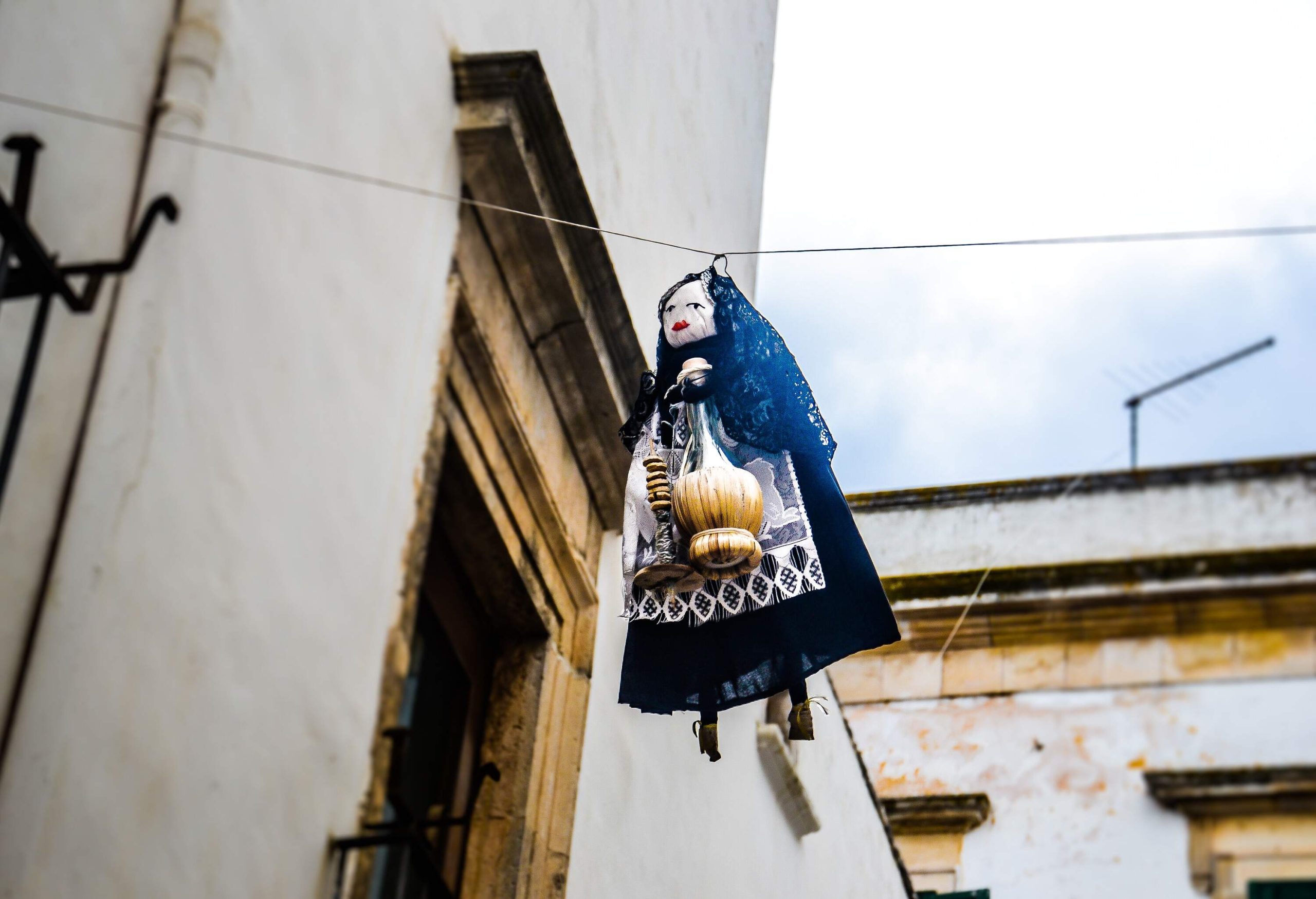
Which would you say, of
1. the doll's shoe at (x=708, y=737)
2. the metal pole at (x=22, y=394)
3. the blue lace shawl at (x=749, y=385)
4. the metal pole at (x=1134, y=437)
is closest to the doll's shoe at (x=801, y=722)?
the doll's shoe at (x=708, y=737)

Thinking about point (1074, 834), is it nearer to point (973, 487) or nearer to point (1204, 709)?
point (1204, 709)

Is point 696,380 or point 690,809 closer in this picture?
point 696,380

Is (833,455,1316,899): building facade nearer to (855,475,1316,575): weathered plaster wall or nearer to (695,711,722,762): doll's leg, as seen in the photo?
(855,475,1316,575): weathered plaster wall

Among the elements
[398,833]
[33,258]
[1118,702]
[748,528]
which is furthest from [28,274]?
[1118,702]

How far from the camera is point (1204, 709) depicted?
1119 cm

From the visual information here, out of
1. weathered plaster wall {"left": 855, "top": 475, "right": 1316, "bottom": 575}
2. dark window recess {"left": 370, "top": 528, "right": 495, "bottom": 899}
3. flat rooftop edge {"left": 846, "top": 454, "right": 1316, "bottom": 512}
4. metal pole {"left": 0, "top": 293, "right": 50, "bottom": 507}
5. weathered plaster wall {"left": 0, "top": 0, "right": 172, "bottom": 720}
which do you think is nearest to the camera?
metal pole {"left": 0, "top": 293, "right": 50, "bottom": 507}

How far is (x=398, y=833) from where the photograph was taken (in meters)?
3.32

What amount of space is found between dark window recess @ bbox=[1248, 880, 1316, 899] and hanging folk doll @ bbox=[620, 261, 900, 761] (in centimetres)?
732

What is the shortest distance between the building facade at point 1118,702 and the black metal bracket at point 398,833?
310 inches

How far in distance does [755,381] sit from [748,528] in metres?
0.47

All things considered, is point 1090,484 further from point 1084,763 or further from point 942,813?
point 942,813

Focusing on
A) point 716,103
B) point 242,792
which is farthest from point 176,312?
point 716,103

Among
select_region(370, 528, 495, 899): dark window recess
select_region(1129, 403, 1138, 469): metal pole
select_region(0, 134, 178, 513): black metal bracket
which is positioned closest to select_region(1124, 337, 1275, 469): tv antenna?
select_region(1129, 403, 1138, 469): metal pole

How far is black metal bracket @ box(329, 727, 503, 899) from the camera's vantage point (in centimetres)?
329
